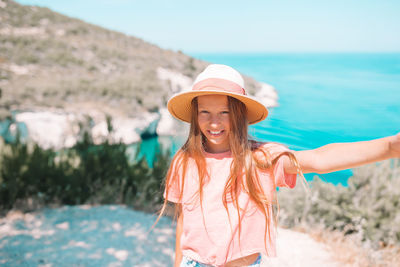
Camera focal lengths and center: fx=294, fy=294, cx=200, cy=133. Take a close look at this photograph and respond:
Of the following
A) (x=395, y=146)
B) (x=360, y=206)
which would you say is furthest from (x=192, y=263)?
(x=360, y=206)

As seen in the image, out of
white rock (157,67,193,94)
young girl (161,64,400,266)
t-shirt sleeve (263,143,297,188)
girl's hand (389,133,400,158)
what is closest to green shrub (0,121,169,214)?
young girl (161,64,400,266)

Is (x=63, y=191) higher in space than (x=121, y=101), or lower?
lower

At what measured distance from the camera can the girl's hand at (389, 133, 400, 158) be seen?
914 mm

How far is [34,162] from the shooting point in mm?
4207

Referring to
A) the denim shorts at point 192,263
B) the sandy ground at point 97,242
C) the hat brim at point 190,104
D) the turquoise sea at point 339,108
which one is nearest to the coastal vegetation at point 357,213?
the sandy ground at point 97,242

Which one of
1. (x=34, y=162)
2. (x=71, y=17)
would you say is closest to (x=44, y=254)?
(x=34, y=162)

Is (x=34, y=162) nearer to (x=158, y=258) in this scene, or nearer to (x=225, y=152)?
(x=158, y=258)

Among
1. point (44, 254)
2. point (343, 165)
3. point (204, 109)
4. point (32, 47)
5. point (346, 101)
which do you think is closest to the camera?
point (343, 165)

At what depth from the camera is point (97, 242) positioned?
348cm

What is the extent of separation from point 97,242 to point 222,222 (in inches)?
105

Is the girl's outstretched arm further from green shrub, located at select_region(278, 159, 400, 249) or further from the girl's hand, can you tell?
green shrub, located at select_region(278, 159, 400, 249)

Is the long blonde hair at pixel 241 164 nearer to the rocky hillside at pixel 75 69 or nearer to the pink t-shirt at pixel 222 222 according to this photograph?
the pink t-shirt at pixel 222 222

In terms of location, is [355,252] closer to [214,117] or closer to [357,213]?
[357,213]

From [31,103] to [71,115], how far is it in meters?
2.12
